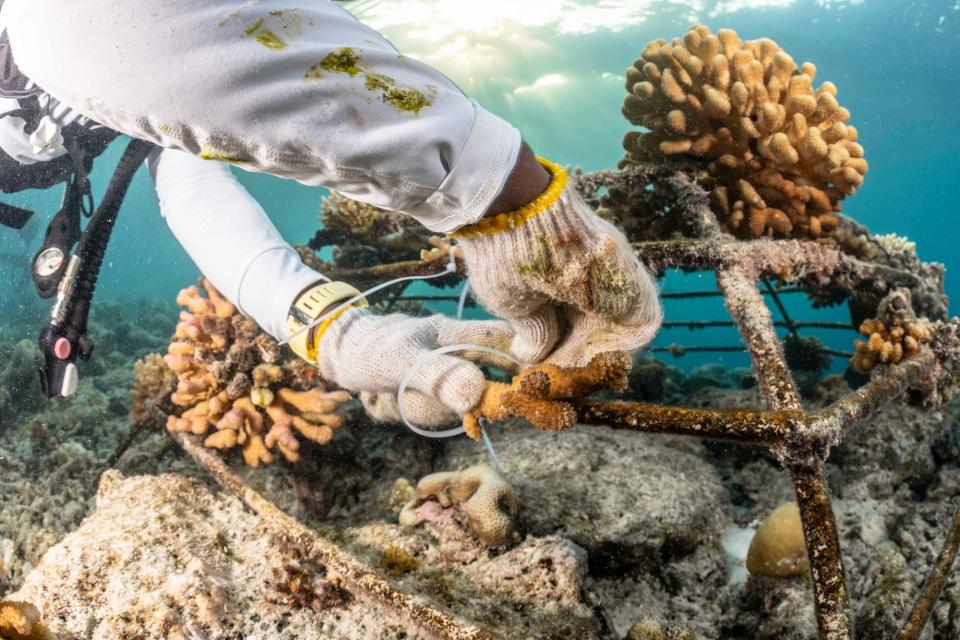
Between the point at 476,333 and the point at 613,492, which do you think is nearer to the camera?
the point at 476,333

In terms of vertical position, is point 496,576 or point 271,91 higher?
point 271,91

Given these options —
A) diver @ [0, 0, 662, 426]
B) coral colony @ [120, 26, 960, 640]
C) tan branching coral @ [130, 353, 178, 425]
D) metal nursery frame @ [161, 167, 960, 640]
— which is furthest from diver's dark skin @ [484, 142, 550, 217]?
tan branching coral @ [130, 353, 178, 425]

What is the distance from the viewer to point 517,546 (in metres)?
2.51

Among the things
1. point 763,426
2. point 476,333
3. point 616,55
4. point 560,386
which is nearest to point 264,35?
point 560,386

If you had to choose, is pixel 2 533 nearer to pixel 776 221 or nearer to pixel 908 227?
pixel 776 221

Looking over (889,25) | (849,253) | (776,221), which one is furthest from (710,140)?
A: (889,25)

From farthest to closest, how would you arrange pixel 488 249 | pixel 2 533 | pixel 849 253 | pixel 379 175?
pixel 849 253 < pixel 2 533 < pixel 488 249 < pixel 379 175

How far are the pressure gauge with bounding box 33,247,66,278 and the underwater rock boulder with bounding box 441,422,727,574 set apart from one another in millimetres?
3017

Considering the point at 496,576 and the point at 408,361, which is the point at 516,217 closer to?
the point at 408,361

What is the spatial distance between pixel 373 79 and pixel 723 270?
2672 mm

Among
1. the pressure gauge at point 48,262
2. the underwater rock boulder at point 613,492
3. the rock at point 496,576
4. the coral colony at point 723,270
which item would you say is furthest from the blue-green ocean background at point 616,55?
the pressure gauge at point 48,262

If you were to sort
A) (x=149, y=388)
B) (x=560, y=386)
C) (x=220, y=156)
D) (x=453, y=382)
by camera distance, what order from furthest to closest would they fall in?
(x=149, y=388) < (x=453, y=382) < (x=560, y=386) < (x=220, y=156)

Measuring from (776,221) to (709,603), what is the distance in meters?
2.92

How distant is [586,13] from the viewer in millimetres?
26578
